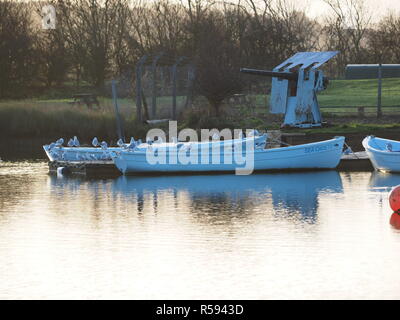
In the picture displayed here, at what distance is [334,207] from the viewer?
31594mm

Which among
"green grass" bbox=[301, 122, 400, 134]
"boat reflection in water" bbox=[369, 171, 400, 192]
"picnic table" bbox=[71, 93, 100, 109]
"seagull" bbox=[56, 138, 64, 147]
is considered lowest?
"boat reflection in water" bbox=[369, 171, 400, 192]

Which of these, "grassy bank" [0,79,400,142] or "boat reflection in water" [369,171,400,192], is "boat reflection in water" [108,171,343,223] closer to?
"boat reflection in water" [369,171,400,192]

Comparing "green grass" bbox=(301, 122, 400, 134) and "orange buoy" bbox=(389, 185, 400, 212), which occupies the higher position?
"green grass" bbox=(301, 122, 400, 134)

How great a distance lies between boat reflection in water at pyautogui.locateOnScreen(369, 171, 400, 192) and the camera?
119ft

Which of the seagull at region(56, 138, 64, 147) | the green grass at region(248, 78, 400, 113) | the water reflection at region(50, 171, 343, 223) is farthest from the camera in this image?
the green grass at region(248, 78, 400, 113)

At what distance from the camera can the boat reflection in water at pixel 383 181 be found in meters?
36.2

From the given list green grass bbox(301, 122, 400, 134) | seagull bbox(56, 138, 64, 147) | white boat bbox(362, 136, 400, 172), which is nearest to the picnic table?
seagull bbox(56, 138, 64, 147)

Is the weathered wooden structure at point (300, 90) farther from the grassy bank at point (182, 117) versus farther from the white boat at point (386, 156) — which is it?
the white boat at point (386, 156)

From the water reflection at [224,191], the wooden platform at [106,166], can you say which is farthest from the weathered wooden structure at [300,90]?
the water reflection at [224,191]

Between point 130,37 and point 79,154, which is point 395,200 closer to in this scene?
point 79,154

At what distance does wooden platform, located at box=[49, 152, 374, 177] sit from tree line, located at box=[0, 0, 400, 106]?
2520 centimetres

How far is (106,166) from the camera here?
140ft
